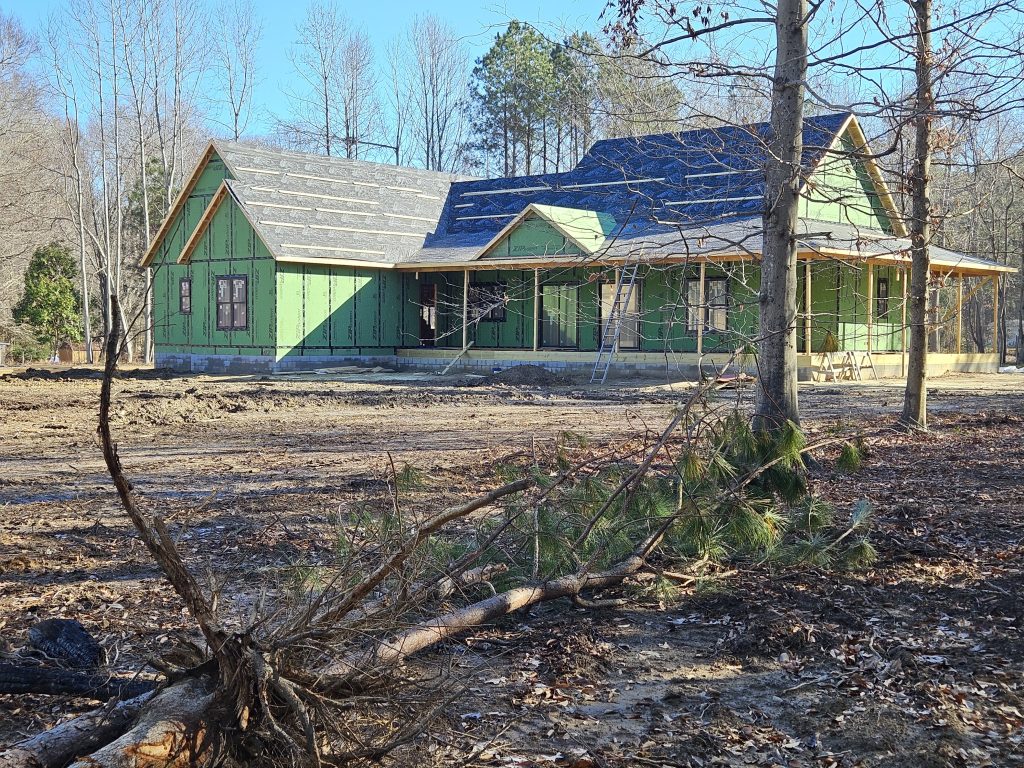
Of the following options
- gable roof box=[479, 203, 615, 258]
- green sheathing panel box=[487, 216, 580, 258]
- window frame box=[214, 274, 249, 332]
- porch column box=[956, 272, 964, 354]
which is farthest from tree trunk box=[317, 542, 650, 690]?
window frame box=[214, 274, 249, 332]

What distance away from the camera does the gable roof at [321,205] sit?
29.3 m

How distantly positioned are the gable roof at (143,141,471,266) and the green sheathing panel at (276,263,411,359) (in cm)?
74

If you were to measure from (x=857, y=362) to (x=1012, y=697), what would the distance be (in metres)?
21.5

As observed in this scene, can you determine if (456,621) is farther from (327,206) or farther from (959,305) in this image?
(327,206)

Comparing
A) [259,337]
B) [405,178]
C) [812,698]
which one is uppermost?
[405,178]

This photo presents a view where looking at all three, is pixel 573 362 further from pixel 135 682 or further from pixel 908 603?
pixel 135 682

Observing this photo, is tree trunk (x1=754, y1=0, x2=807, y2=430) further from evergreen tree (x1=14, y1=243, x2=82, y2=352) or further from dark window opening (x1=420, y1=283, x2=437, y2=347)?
evergreen tree (x1=14, y1=243, x2=82, y2=352)

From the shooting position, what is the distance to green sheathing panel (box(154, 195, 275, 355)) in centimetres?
2912

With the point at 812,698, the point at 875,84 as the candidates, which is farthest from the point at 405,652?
the point at 875,84

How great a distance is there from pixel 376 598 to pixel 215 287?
2652 cm

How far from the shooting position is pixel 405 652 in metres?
4.41

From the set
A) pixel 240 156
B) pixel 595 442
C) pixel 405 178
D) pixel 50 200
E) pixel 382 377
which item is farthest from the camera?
pixel 50 200

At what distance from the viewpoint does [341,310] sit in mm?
30062

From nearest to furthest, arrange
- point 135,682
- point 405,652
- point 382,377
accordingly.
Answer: point 135,682 → point 405,652 → point 382,377
